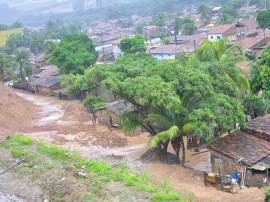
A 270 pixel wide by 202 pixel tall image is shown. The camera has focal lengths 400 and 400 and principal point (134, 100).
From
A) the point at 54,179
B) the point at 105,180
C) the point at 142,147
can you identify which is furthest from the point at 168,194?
the point at 142,147

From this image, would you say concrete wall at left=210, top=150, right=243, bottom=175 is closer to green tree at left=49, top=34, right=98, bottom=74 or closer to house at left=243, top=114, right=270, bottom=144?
house at left=243, top=114, right=270, bottom=144

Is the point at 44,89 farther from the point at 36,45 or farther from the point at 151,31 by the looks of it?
the point at 151,31

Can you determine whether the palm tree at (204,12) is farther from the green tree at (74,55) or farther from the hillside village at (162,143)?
the hillside village at (162,143)

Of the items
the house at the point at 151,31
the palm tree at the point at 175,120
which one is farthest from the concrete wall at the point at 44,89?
the house at the point at 151,31

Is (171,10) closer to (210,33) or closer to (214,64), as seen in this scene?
(210,33)

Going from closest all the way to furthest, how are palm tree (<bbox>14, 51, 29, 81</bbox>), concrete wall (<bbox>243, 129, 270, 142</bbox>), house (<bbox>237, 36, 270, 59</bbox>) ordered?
concrete wall (<bbox>243, 129, 270, 142</bbox>), house (<bbox>237, 36, 270, 59</bbox>), palm tree (<bbox>14, 51, 29, 81</bbox>)

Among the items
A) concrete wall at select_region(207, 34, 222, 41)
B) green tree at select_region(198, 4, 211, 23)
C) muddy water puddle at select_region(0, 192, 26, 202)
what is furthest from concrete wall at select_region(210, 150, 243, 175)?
green tree at select_region(198, 4, 211, 23)

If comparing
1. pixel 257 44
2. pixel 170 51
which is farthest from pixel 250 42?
pixel 170 51
